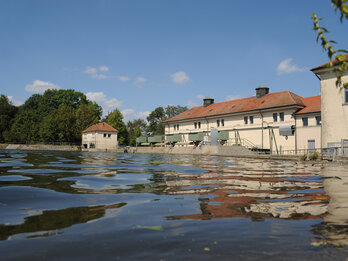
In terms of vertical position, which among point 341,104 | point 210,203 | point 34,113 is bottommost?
point 210,203

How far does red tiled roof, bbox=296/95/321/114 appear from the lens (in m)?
34.6

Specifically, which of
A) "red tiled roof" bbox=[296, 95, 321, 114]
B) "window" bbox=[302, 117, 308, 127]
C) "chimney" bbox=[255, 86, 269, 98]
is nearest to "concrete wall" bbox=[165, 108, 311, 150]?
"window" bbox=[302, 117, 308, 127]

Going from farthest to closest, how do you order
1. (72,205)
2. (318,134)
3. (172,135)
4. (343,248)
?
1. (172,135)
2. (318,134)
3. (72,205)
4. (343,248)

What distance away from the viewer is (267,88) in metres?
46.8

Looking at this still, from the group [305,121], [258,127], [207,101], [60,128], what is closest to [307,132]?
[305,121]

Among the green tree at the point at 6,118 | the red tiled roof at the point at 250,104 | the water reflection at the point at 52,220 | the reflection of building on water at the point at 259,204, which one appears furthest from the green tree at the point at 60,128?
the water reflection at the point at 52,220

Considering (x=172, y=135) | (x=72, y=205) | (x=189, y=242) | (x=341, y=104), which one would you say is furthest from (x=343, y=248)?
(x=172, y=135)

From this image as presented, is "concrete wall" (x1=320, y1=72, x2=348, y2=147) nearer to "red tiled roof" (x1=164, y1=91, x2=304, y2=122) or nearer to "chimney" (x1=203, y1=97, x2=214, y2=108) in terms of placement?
"red tiled roof" (x1=164, y1=91, x2=304, y2=122)

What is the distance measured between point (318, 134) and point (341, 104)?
8.25m

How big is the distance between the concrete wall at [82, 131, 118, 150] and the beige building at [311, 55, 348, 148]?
146ft

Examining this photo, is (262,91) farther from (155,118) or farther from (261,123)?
(155,118)

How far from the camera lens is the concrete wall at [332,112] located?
25.7 metres

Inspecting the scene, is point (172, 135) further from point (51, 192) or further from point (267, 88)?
point (51, 192)

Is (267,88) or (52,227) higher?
(267,88)
